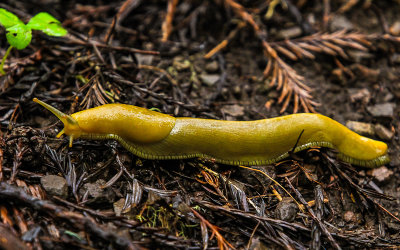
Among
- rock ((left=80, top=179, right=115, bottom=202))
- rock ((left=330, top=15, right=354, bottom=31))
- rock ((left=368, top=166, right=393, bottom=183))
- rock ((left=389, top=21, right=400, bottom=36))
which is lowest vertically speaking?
rock ((left=368, top=166, right=393, bottom=183))

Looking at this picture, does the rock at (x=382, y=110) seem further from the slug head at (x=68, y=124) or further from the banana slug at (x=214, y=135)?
the slug head at (x=68, y=124)

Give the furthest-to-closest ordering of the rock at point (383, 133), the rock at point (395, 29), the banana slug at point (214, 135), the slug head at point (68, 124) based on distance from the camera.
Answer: the rock at point (395, 29) < the rock at point (383, 133) < the banana slug at point (214, 135) < the slug head at point (68, 124)

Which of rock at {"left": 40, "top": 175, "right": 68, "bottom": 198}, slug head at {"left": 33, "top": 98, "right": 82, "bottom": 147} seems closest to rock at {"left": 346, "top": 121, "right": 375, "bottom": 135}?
slug head at {"left": 33, "top": 98, "right": 82, "bottom": 147}

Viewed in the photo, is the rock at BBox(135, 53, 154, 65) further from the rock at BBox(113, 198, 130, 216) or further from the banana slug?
the rock at BBox(113, 198, 130, 216)

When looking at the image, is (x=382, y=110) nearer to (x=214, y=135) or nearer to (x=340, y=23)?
(x=340, y=23)

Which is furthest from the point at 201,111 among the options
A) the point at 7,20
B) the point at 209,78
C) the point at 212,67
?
the point at 7,20

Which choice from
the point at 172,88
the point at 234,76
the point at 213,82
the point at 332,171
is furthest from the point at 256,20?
the point at 332,171

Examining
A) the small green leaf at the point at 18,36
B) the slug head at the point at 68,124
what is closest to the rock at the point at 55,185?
the slug head at the point at 68,124
